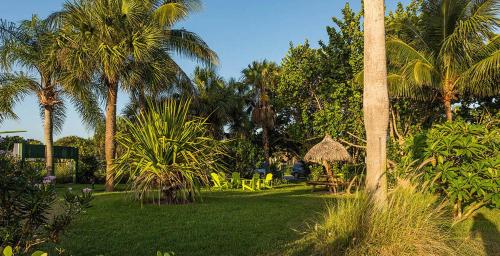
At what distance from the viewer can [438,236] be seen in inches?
228

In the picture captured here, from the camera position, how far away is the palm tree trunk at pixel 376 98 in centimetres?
644

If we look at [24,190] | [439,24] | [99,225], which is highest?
[439,24]

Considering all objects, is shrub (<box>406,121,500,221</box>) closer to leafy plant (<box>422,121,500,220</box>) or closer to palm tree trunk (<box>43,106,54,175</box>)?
leafy plant (<box>422,121,500,220</box>)

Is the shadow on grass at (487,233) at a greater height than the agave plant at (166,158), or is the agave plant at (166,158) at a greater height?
the agave plant at (166,158)

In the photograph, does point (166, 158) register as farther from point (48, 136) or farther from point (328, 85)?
point (328, 85)

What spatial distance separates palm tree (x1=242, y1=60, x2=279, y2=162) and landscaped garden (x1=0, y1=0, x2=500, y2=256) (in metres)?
0.12

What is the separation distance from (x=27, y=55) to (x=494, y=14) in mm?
19988

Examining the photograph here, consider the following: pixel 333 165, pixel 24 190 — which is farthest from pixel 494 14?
pixel 24 190

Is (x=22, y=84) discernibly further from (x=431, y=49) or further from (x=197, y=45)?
(x=431, y=49)

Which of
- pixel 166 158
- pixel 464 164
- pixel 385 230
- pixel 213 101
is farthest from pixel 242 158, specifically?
pixel 385 230

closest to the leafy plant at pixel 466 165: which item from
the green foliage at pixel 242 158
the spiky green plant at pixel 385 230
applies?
the spiky green plant at pixel 385 230

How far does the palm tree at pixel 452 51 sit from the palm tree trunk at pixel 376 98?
10444 millimetres

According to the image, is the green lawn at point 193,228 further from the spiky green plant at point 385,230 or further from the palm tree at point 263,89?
the palm tree at point 263,89

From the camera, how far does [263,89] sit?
33.1 m
